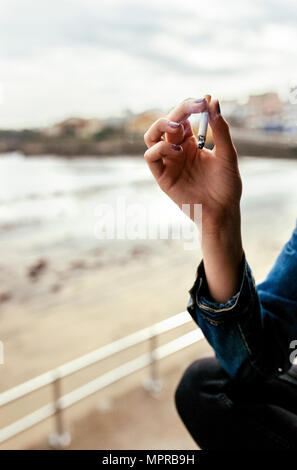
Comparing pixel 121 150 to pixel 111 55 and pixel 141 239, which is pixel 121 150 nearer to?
pixel 111 55

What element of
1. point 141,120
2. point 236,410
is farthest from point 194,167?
point 141,120

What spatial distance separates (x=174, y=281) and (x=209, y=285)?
21.2ft

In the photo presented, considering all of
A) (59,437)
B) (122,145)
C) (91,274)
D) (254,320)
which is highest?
A: (122,145)

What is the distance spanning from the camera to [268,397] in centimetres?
67

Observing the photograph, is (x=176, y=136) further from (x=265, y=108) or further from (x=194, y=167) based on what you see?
(x=265, y=108)

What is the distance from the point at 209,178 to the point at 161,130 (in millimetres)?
86

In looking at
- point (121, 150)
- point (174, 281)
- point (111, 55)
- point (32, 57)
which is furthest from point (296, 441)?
point (174, 281)

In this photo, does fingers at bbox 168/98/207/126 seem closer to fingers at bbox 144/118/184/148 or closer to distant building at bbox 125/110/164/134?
fingers at bbox 144/118/184/148

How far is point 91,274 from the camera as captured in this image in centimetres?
766

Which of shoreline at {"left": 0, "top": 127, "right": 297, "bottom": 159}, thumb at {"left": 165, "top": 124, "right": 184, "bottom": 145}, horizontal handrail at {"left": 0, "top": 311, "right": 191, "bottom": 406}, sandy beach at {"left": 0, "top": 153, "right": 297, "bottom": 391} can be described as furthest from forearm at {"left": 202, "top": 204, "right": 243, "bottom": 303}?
sandy beach at {"left": 0, "top": 153, "right": 297, "bottom": 391}

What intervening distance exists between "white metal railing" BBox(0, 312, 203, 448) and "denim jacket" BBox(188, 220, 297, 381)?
855mm

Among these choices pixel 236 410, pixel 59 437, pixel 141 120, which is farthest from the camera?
pixel 59 437

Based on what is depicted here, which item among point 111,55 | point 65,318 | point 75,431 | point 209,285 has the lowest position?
point 65,318
